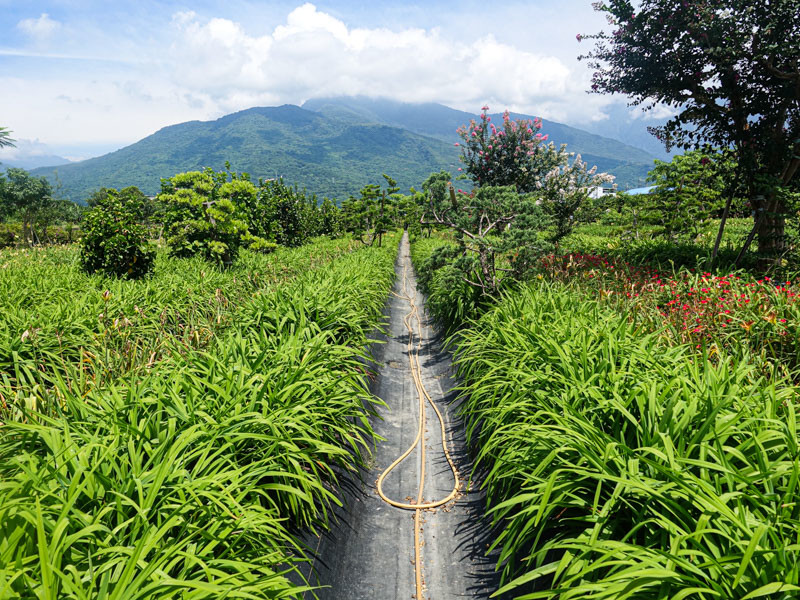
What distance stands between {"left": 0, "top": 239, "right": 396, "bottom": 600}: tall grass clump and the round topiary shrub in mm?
5525

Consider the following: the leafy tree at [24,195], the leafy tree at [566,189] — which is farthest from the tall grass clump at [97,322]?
the leafy tree at [24,195]

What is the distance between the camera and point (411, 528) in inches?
117

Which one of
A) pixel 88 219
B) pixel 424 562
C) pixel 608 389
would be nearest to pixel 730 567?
pixel 608 389

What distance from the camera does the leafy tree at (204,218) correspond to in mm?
9394

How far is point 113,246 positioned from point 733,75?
→ 494 inches

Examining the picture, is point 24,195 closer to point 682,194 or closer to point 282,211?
point 282,211

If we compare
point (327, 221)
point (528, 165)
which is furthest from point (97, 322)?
point (327, 221)

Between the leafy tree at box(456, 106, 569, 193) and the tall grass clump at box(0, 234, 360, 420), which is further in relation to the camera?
the leafy tree at box(456, 106, 569, 193)

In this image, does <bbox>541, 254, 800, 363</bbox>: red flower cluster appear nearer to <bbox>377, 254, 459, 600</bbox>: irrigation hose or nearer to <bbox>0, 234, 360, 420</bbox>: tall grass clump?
Answer: <bbox>377, 254, 459, 600</bbox>: irrigation hose

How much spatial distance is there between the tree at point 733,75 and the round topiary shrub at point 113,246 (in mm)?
10717

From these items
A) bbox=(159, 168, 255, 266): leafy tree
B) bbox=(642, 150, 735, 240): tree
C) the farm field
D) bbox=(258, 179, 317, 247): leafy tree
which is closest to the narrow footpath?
the farm field

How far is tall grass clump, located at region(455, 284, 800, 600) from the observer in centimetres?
144

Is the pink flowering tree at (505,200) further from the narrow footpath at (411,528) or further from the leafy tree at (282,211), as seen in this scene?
the leafy tree at (282,211)

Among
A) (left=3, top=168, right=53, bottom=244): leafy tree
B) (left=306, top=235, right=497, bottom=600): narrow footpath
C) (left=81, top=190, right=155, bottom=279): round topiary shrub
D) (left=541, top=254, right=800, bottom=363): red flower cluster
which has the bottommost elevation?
(left=306, top=235, right=497, bottom=600): narrow footpath
